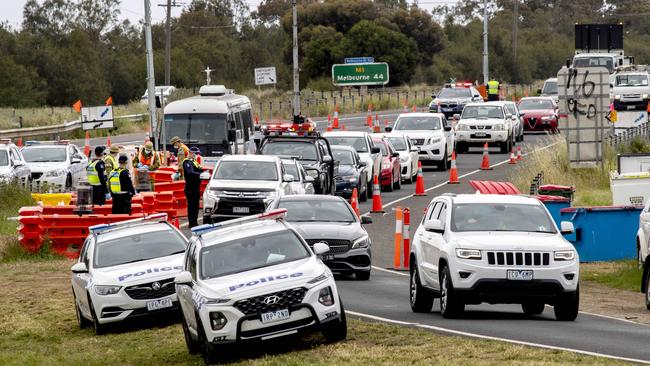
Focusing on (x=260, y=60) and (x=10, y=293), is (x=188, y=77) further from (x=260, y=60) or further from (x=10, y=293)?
(x=10, y=293)

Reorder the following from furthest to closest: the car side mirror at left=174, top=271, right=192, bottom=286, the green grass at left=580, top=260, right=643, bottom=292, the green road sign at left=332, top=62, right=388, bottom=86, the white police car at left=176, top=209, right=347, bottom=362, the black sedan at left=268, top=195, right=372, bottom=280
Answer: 1. the green road sign at left=332, top=62, right=388, bottom=86
2. the green grass at left=580, top=260, right=643, bottom=292
3. the black sedan at left=268, top=195, right=372, bottom=280
4. the car side mirror at left=174, top=271, right=192, bottom=286
5. the white police car at left=176, top=209, right=347, bottom=362

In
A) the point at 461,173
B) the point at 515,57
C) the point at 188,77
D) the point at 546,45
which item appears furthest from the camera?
the point at 546,45

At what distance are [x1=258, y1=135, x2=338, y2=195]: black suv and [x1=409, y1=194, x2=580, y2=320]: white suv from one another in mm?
15925

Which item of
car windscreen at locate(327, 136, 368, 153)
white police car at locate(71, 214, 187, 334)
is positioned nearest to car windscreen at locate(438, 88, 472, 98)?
car windscreen at locate(327, 136, 368, 153)

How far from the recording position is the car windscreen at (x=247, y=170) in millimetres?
31734

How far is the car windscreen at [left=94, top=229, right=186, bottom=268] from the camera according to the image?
1992 centimetres

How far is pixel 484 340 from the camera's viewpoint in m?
15.8

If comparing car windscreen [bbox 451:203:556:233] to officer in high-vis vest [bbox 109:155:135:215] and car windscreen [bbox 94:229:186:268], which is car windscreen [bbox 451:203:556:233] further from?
officer in high-vis vest [bbox 109:155:135:215]

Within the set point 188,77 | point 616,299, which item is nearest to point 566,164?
point 616,299

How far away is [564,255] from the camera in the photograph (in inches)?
688

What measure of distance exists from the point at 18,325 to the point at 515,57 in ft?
310

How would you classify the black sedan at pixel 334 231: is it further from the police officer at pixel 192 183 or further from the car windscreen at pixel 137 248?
the police officer at pixel 192 183

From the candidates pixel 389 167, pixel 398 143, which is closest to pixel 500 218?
pixel 389 167

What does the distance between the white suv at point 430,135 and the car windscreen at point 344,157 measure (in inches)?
334
